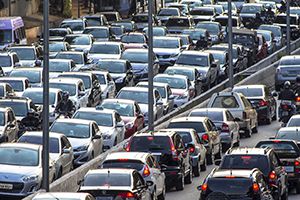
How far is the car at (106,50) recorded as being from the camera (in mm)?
59438

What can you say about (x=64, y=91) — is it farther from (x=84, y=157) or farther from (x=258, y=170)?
(x=258, y=170)

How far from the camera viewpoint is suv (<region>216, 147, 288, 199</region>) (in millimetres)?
31241

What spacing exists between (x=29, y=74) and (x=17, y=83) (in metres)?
2.62

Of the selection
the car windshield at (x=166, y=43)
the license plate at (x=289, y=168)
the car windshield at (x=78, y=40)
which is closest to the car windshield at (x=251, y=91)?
the car windshield at (x=166, y=43)

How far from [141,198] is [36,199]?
3.74 m

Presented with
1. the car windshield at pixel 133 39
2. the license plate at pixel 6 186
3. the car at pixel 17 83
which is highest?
the license plate at pixel 6 186

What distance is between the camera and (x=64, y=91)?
152 ft

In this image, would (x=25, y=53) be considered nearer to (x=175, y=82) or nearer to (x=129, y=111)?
(x=175, y=82)

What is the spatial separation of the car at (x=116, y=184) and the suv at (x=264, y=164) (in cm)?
250

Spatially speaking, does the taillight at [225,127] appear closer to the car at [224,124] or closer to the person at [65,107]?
the car at [224,124]

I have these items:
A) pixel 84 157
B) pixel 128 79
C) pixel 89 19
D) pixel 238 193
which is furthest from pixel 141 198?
pixel 89 19

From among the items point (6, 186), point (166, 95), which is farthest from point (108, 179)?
point (166, 95)

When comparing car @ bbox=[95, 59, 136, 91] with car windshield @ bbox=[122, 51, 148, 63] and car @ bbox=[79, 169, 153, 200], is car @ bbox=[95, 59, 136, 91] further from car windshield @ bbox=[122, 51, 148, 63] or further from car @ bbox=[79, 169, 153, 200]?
car @ bbox=[79, 169, 153, 200]

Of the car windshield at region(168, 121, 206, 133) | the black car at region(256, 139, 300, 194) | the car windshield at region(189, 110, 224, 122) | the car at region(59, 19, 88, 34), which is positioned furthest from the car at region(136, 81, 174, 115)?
the car at region(59, 19, 88, 34)
